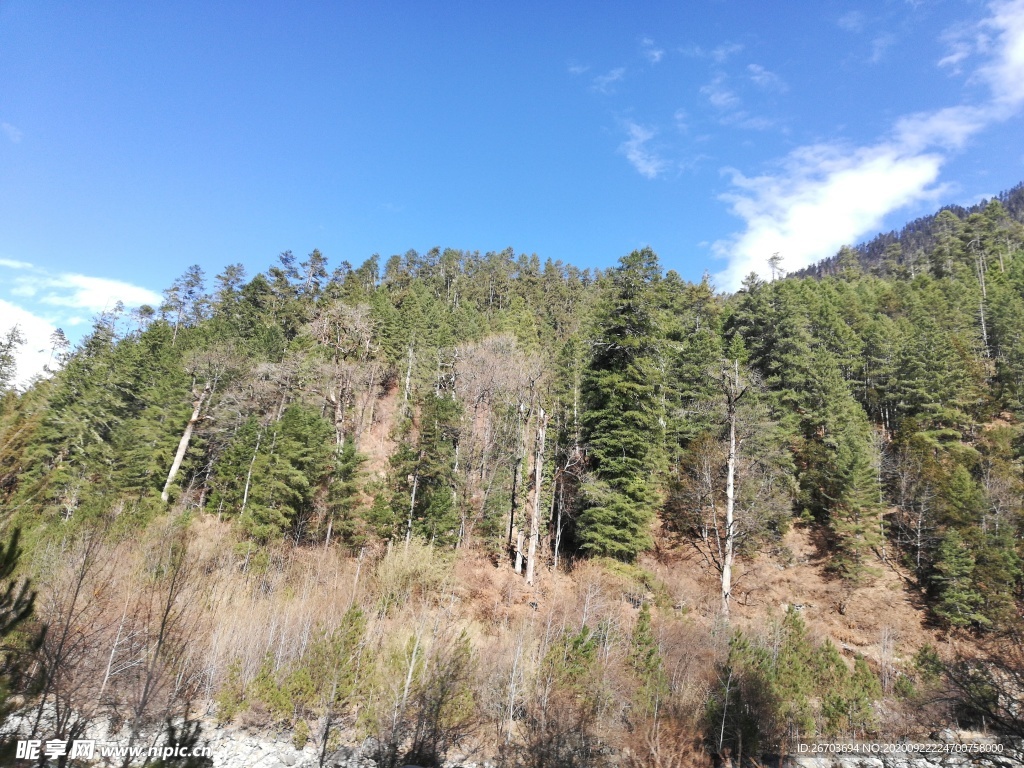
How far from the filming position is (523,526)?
81.1ft

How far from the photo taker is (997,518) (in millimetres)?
24719

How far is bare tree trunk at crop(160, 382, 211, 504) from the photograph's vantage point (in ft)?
98.8

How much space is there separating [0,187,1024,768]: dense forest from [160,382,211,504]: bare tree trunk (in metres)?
0.25

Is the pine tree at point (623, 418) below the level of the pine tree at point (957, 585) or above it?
above

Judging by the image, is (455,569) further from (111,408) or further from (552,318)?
(552,318)

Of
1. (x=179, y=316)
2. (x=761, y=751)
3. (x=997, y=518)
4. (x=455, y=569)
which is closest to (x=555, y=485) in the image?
(x=455, y=569)

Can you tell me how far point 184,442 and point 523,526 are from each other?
24.4 metres

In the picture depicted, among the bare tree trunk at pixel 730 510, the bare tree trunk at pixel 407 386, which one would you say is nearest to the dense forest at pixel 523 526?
the bare tree trunk at pixel 730 510

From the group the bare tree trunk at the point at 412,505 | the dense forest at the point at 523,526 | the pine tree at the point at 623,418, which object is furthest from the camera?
the bare tree trunk at the point at 412,505

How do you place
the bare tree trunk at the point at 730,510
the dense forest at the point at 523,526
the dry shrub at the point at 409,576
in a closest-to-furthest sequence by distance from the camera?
the dense forest at the point at 523,526 → the bare tree trunk at the point at 730,510 → the dry shrub at the point at 409,576

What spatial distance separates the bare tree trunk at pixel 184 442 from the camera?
3011cm

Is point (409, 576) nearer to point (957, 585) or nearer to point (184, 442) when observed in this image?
point (184, 442)

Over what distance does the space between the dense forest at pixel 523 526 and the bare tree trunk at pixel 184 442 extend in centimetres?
25

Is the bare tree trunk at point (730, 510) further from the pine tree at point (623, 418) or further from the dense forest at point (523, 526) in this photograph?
the pine tree at point (623, 418)
